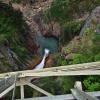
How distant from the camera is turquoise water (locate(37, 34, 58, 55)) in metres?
14.4

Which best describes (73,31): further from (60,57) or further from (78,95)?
(78,95)

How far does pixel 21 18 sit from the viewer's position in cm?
1512

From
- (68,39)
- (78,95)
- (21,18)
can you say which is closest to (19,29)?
(21,18)

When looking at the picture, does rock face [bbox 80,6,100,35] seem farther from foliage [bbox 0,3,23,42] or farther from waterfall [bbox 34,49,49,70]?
foliage [bbox 0,3,23,42]

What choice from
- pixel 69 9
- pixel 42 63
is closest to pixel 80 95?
pixel 42 63

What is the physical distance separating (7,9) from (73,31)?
2857mm

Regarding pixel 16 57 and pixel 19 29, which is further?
pixel 19 29

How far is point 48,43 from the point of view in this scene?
14.7 metres

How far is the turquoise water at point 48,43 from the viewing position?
1440cm

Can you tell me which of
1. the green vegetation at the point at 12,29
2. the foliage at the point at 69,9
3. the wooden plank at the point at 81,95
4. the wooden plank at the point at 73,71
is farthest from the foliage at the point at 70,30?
the wooden plank at the point at 81,95

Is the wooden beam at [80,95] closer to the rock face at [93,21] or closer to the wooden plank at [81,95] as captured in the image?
the wooden plank at [81,95]

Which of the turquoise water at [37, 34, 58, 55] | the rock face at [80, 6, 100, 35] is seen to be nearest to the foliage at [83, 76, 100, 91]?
the rock face at [80, 6, 100, 35]

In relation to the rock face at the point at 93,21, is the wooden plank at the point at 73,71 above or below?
above

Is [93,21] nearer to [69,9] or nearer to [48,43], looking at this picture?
[69,9]
